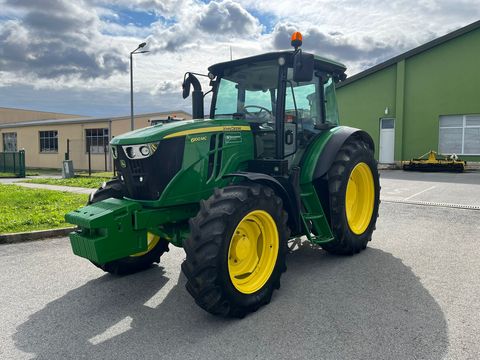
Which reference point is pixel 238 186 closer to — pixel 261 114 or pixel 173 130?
pixel 173 130

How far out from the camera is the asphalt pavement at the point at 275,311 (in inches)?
124

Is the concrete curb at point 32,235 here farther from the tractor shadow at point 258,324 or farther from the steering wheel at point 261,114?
the steering wheel at point 261,114

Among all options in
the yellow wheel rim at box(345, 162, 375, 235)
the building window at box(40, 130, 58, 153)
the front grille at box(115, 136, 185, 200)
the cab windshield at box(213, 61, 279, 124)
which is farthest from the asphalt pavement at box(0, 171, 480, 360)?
the building window at box(40, 130, 58, 153)

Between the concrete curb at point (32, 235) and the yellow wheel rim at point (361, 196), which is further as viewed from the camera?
the concrete curb at point (32, 235)

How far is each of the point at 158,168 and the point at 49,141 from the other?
89.6 ft

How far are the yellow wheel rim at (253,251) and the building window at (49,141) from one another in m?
26.8

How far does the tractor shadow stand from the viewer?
10.2 ft

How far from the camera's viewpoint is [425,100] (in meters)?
20.3

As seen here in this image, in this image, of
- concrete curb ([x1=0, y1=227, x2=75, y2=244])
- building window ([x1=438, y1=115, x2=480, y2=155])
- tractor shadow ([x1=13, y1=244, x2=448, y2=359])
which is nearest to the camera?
tractor shadow ([x1=13, y1=244, x2=448, y2=359])

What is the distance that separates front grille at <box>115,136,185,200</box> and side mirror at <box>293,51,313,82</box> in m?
1.34

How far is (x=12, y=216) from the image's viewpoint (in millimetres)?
7852

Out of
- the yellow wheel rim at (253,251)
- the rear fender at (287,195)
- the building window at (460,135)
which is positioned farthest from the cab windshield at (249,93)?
the building window at (460,135)

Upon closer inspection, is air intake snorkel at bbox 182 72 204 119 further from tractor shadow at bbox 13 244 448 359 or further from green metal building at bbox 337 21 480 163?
green metal building at bbox 337 21 480 163

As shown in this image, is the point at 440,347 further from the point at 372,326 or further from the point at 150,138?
the point at 150,138
